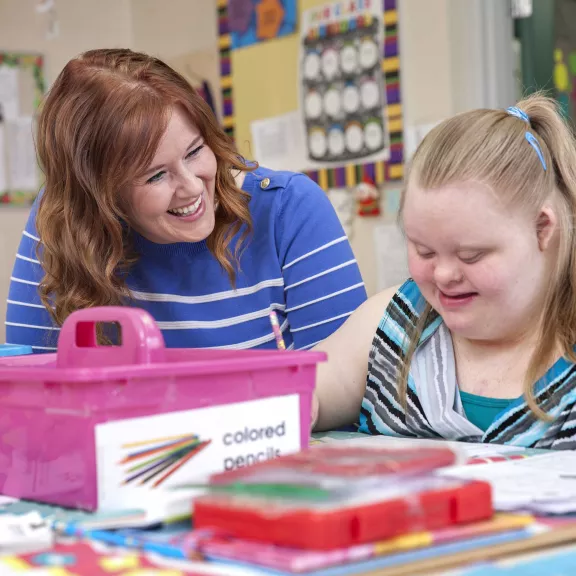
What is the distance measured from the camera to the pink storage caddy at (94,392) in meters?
0.77

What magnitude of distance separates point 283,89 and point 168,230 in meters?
1.83

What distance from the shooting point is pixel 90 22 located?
3713mm

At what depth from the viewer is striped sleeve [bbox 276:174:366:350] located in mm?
1570

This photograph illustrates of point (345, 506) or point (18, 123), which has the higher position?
point (18, 123)

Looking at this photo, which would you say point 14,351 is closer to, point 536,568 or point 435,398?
point 435,398

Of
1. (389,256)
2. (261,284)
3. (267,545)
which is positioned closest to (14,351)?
(261,284)

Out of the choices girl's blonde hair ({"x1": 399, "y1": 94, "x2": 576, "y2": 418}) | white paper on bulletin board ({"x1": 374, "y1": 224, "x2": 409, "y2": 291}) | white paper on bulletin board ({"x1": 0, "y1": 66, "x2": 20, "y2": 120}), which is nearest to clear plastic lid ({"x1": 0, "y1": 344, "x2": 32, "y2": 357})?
girl's blonde hair ({"x1": 399, "y1": 94, "x2": 576, "y2": 418})

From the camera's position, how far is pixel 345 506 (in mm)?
600

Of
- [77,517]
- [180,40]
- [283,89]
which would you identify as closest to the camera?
[77,517]

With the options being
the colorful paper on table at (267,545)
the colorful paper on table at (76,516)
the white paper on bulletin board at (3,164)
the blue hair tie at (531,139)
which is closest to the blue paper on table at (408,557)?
the colorful paper on table at (267,545)

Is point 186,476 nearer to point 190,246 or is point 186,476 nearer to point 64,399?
point 64,399

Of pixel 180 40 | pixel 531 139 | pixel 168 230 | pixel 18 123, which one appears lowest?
pixel 168 230

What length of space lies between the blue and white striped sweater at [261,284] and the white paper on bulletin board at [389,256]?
127 cm

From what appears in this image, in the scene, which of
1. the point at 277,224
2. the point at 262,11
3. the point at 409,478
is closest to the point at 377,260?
the point at 262,11
